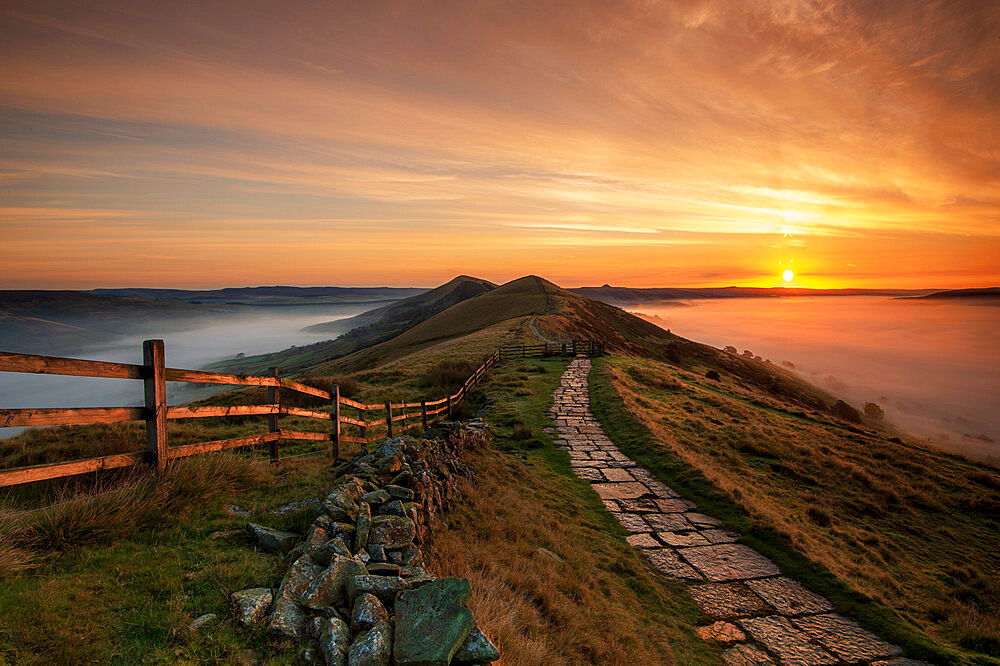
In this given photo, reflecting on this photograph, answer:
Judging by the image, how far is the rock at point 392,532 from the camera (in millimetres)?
4574

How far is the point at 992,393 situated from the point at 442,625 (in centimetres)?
18901

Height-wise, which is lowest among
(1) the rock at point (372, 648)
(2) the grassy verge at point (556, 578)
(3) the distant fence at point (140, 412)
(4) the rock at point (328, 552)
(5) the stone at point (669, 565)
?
(5) the stone at point (669, 565)

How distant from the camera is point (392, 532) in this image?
4.70m

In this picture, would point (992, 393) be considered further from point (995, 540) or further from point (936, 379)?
point (995, 540)

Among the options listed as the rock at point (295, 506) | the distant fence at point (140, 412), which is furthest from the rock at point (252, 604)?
the distant fence at point (140, 412)

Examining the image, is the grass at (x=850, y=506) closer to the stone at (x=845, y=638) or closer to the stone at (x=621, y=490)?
the stone at (x=845, y=638)

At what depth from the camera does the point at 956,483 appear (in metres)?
16.6

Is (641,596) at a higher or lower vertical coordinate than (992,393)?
higher

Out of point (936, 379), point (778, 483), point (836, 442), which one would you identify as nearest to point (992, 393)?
point (936, 379)

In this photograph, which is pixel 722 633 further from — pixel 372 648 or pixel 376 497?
pixel 372 648

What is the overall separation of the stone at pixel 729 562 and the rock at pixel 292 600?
647cm

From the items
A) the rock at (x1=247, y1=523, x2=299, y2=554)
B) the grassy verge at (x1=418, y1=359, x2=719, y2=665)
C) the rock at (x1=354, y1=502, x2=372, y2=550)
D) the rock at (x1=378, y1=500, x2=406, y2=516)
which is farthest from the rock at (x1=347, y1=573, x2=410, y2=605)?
the rock at (x1=378, y1=500, x2=406, y2=516)

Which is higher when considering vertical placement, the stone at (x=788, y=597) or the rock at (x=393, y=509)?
the rock at (x=393, y=509)

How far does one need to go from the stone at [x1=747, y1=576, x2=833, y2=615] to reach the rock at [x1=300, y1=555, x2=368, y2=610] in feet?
21.1
